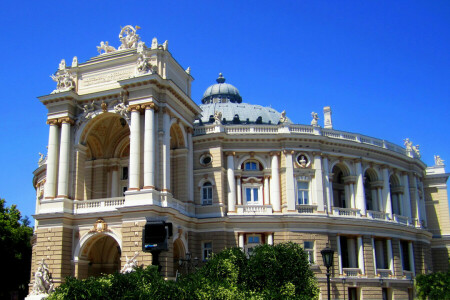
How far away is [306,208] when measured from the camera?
4494cm

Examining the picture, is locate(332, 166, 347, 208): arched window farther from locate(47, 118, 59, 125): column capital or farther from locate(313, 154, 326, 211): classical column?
locate(47, 118, 59, 125): column capital

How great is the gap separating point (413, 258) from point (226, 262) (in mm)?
28917

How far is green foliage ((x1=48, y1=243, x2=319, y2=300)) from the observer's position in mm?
22781

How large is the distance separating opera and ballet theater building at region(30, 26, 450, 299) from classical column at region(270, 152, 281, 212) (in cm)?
10

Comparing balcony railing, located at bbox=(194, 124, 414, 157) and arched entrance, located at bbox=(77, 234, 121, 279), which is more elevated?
balcony railing, located at bbox=(194, 124, 414, 157)

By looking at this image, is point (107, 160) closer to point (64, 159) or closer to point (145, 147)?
point (64, 159)

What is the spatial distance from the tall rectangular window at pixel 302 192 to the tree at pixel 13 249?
1234 inches

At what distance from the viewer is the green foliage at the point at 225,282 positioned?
22.8 meters

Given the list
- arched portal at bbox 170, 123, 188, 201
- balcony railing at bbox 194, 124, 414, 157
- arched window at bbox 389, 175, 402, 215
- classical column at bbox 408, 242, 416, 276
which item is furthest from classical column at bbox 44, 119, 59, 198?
classical column at bbox 408, 242, 416, 276

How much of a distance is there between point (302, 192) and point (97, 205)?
57.3 feet

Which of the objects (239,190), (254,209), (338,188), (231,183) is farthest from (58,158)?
(338,188)

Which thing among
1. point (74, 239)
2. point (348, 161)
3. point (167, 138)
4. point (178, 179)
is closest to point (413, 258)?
point (348, 161)

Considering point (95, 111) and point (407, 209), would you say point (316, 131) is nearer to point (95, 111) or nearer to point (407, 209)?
point (407, 209)

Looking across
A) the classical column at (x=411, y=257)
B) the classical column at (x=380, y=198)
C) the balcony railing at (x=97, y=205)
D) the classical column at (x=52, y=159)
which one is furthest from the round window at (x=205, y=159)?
the classical column at (x=411, y=257)
